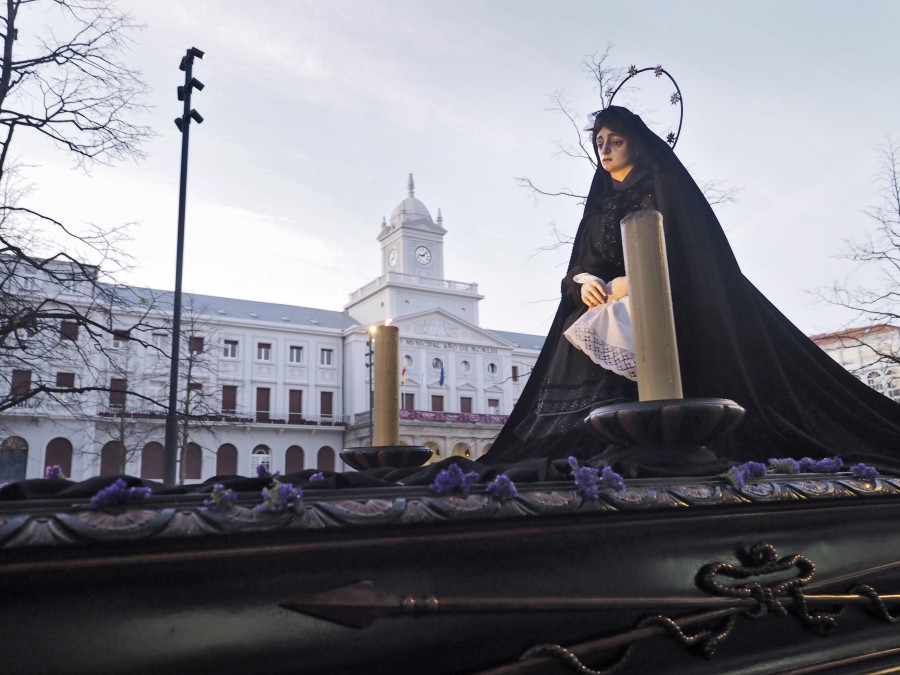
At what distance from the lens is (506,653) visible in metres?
0.67

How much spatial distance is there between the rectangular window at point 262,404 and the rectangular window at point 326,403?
2.61 metres

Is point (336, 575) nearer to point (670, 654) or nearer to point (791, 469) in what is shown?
point (670, 654)

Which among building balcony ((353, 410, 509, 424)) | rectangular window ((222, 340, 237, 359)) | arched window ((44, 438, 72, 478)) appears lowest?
arched window ((44, 438, 72, 478))

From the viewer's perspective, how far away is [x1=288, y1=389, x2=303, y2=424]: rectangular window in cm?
3164

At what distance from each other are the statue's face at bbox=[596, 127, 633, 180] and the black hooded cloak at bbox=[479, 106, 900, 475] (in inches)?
0.8

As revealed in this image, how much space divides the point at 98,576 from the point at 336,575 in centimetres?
20

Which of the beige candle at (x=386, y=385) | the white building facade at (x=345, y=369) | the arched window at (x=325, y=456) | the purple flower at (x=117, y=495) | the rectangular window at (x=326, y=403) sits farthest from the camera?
the rectangular window at (x=326, y=403)

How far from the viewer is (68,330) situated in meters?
6.74

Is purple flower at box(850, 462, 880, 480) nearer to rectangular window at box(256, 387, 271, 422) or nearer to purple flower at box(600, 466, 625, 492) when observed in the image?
purple flower at box(600, 466, 625, 492)

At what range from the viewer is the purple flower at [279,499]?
57 centimetres

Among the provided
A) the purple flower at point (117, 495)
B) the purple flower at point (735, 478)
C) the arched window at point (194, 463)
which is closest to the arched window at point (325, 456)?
the arched window at point (194, 463)

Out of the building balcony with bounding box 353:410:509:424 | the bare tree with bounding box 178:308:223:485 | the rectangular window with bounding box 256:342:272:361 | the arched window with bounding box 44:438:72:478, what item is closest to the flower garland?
the bare tree with bounding box 178:308:223:485

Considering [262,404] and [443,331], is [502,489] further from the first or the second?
[443,331]

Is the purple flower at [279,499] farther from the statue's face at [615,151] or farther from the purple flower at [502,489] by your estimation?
the statue's face at [615,151]
